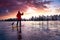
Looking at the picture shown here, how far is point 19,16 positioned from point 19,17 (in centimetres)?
22

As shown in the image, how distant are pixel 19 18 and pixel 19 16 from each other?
1.37 ft

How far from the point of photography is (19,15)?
2956cm

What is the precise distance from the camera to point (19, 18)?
29.6m

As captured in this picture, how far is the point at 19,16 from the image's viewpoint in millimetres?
29547

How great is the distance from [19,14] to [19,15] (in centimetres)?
21

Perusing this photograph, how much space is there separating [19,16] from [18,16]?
0.24m

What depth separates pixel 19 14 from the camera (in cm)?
2958

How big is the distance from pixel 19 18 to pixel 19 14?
0.83 metres

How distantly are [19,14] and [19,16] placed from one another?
0.42 meters

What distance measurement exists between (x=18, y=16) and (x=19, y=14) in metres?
0.47

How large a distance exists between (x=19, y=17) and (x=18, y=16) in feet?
1.15

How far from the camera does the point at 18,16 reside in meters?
29.7
